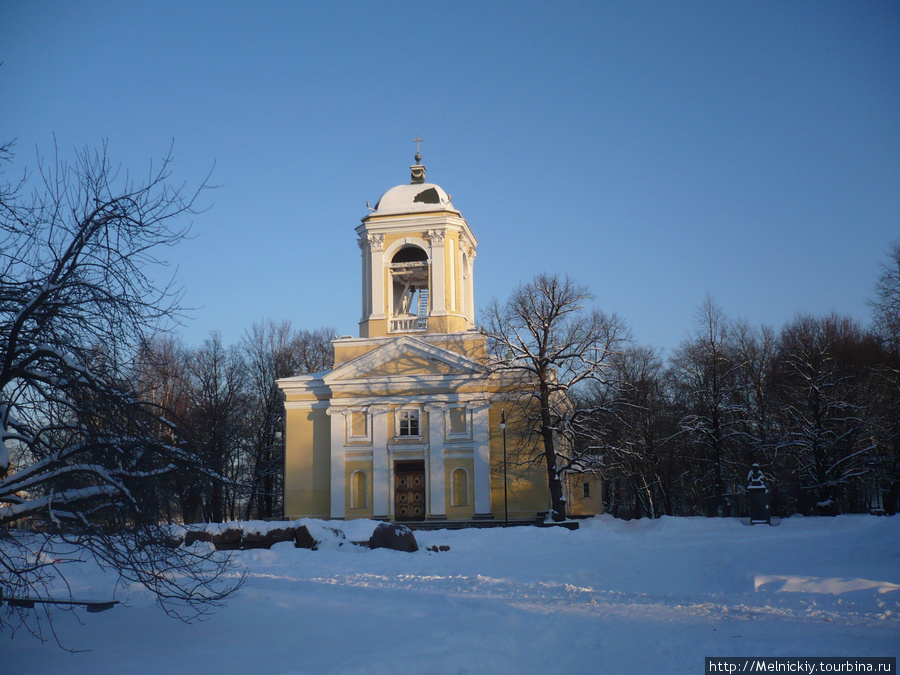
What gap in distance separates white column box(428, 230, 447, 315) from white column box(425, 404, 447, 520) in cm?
488

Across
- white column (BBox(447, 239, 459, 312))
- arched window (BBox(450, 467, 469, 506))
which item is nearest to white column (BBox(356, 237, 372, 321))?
white column (BBox(447, 239, 459, 312))

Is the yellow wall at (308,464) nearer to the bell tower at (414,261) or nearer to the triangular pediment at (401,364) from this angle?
the triangular pediment at (401,364)

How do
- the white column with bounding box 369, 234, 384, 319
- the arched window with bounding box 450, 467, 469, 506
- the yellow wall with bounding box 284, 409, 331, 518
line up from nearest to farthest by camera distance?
the arched window with bounding box 450, 467, 469, 506
the yellow wall with bounding box 284, 409, 331, 518
the white column with bounding box 369, 234, 384, 319

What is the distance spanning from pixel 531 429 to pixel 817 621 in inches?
908

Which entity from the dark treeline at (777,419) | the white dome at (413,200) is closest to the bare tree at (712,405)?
the dark treeline at (777,419)

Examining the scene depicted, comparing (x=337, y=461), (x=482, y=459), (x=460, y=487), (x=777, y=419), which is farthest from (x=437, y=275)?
(x=777, y=419)

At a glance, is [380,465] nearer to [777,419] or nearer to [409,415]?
[409,415]

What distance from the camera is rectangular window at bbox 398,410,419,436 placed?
111 feet

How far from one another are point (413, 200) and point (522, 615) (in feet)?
91.9

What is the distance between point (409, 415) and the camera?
34031 mm

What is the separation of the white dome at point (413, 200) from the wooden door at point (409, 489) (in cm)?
1182

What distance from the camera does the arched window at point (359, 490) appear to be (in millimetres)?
33500

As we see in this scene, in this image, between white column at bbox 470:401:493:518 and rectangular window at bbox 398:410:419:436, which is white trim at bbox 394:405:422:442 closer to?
rectangular window at bbox 398:410:419:436

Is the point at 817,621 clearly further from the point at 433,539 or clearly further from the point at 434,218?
the point at 434,218
